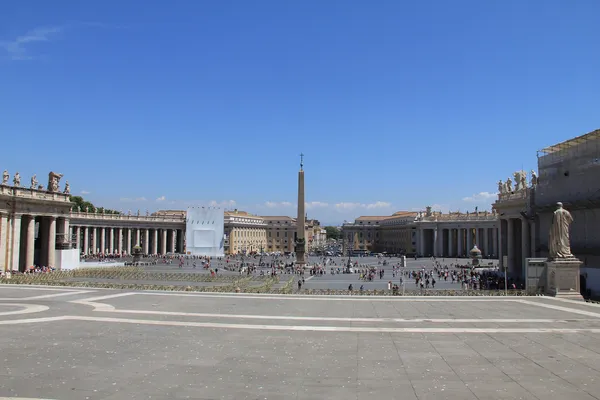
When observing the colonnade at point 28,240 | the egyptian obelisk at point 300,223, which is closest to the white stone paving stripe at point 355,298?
the colonnade at point 28,240

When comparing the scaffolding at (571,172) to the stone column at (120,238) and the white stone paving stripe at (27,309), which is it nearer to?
the white stone paving stripe at (27,309)

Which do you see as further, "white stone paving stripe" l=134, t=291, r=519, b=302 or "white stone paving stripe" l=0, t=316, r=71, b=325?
"white stone paving stripe" l=134, t=291, r=519, b=302

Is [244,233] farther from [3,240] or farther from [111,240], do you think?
[3,240]

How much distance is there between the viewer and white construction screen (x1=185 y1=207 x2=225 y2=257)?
111 metres

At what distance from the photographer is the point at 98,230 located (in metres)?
107

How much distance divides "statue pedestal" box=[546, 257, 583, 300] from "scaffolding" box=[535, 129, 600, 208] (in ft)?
44.3

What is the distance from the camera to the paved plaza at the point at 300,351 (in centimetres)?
1104

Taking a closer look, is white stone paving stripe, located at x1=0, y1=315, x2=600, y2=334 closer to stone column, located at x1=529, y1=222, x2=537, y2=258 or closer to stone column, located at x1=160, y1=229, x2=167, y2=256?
stone column, located at x1=529, y1=222, x2=537, y2=258

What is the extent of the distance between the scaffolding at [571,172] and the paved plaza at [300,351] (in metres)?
18.7

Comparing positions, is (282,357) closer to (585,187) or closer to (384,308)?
(384,308)

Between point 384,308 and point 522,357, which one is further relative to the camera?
point 384,308

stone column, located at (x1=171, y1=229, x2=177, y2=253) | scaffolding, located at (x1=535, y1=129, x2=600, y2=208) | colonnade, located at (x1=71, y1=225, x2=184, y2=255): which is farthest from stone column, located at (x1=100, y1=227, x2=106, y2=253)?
scaffolding, located at (x1=535, y1=129, x2=600, y2=208)

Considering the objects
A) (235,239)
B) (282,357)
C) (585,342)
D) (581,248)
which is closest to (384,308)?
(585,342)

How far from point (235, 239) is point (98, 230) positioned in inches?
2031
